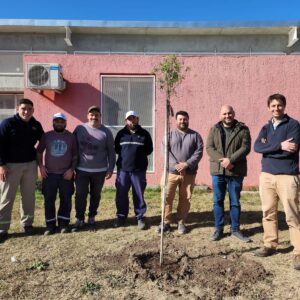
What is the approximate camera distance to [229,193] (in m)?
5.47

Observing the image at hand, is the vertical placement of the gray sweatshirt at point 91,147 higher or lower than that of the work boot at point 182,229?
higher

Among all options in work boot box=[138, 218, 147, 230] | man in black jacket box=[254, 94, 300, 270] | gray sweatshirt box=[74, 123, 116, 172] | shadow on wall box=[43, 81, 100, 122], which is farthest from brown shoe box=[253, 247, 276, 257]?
shadow on wall box=[43, 81, 100, 122]

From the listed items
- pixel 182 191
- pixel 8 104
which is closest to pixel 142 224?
pixel 182 191

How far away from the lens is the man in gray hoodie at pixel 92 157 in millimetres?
5750

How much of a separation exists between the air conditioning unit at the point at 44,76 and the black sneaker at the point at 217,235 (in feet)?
16.5

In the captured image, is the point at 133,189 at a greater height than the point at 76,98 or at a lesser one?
lesser

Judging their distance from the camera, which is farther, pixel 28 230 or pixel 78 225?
pixel 78 225

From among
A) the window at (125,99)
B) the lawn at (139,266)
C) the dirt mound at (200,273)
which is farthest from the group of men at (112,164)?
the window at (125,99)

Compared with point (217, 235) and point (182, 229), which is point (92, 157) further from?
point (217, 235)

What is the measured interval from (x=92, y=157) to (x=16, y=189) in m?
1.20

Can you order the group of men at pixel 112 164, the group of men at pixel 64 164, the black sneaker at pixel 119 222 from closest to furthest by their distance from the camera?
the group of men at pixel 112 164 → the group of men at pixel 64 164 → the black sneaker at pixel 119 222

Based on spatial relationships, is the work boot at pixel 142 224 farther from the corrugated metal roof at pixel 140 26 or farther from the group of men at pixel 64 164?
the corrugated metal roof at pixel 140 26

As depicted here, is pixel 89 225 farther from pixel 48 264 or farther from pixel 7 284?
pixel 7 284

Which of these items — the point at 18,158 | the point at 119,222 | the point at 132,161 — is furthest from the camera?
the point at 119,222
